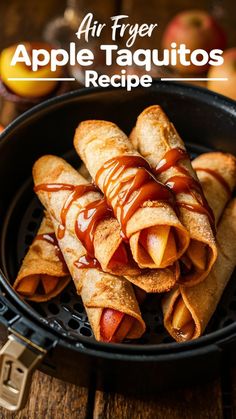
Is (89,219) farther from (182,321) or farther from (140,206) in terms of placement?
(182,321)

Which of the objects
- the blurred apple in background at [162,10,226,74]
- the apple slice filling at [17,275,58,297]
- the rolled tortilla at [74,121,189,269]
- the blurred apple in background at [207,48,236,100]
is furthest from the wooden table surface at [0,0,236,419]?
the blurred apple in background at [162,10,226,74]

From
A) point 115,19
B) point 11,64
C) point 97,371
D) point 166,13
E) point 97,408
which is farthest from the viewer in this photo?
point 166,13

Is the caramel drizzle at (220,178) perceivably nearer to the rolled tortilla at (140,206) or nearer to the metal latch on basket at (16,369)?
the rolled tortilla at (140,206)

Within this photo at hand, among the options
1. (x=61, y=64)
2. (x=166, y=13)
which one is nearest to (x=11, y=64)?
(x=61, y=64)

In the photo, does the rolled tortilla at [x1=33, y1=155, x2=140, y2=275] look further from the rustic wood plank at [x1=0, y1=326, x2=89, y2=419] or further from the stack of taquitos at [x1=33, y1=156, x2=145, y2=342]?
the rustic wood plank at [x1=0, y1=326, x2=89, y2=419]

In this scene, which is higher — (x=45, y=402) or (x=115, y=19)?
(x=115, y=19)

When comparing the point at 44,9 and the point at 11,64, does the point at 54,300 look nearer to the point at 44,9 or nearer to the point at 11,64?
the point at 11,64
